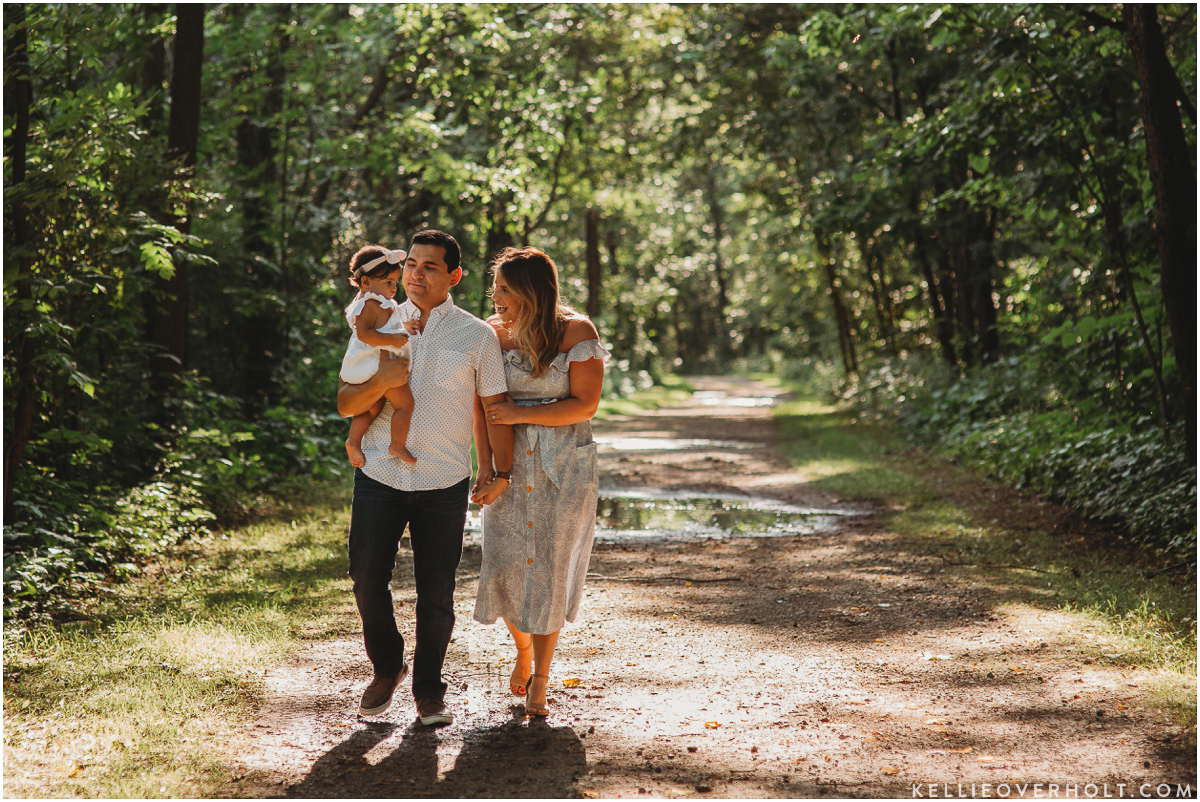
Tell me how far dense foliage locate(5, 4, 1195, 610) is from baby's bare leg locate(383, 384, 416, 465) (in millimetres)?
3164

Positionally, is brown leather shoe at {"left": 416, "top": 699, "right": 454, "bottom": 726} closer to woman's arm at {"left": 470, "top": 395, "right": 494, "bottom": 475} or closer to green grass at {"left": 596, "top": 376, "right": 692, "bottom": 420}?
woman's arm at {"left": 470, "top": 395, "right": 494, "bottom": 475}

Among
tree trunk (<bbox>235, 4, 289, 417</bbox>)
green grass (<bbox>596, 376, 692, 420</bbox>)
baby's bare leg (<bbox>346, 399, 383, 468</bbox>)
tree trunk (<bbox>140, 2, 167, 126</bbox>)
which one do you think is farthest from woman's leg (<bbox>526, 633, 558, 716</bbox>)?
green grass (<bbox>596, 376, 692, 420</bbox>)

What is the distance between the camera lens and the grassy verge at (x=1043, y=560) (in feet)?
18.9

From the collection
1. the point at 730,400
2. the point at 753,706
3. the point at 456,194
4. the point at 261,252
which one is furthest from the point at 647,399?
the point at 753,706

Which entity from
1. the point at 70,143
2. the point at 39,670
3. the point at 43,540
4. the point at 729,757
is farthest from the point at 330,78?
the point at 729,757

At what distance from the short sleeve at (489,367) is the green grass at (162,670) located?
1.85 m

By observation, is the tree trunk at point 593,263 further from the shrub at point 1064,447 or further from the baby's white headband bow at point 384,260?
the baby's white headband bow at point 384,260

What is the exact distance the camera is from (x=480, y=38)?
14.6 meters

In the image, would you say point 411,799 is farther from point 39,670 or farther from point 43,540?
point 43,540

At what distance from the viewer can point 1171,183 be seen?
838cm

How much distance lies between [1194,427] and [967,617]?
3261 mm

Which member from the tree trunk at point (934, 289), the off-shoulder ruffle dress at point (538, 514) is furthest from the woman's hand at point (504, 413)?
the tree trunk at point (934, 289)

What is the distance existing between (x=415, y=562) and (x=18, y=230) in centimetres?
411

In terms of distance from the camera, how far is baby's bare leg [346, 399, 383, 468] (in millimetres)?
4547
